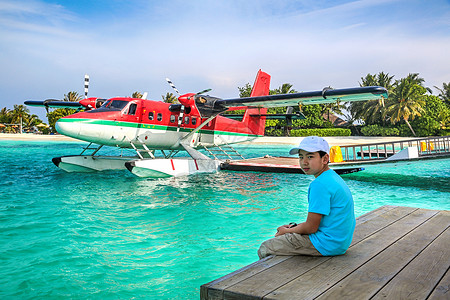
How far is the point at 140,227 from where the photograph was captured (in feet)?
20.5

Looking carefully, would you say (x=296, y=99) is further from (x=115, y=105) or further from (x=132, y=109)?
(x=115, y=105)

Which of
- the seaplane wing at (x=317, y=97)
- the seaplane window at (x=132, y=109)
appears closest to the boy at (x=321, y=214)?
the seaplane wing at (x=317, y=97)

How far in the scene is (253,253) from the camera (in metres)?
5.04

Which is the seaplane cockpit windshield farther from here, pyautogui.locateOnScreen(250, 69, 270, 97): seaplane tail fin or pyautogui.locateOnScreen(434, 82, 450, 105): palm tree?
pyautogui.locateOnScreen(434, 82, 450, 105): palm tree

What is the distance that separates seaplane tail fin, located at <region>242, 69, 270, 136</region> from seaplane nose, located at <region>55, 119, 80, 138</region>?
9.30 m

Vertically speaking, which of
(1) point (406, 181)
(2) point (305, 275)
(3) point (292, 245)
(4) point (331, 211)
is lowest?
(1) point (406, 181)

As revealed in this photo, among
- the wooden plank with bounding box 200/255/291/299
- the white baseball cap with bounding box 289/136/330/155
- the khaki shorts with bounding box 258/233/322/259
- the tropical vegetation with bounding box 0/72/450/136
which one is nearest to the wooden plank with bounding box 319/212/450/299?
the khaki shorts with bounding box 258/233/322/259

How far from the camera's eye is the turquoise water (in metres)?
4.08

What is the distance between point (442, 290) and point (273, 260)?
116 centimetres

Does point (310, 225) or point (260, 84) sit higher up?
point (260, 84)

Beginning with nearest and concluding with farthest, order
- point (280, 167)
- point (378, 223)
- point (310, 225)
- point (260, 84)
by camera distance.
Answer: point (310, 225) → point (378, 223) → point (280, 167) → point (260, 84)

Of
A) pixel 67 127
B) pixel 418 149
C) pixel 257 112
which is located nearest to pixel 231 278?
pixel 67 127

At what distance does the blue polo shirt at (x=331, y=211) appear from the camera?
2568mm

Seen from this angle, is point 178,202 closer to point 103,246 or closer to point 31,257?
point 103,246
